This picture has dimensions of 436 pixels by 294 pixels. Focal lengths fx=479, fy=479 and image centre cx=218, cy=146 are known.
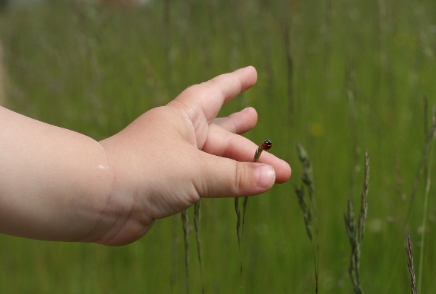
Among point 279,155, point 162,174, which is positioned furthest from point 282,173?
point 279,155

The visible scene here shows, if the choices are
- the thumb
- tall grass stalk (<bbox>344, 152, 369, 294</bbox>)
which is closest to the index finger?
the thumb

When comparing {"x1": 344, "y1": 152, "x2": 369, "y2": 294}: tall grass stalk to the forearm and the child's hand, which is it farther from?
the forearm

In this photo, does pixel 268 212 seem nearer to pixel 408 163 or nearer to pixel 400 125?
pixel 408 163

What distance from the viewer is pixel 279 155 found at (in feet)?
5.12

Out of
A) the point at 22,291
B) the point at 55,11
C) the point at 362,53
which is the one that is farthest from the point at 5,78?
the point at 362,53

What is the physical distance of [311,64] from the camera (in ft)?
7.56

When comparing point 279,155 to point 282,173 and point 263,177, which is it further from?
point 263,177

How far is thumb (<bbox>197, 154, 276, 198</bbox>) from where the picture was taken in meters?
0.81

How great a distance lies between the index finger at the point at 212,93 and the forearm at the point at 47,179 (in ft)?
0.79

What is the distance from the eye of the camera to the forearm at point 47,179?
786 mm

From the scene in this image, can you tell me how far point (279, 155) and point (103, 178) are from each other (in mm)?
838

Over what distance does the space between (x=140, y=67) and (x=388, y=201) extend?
4.83ft

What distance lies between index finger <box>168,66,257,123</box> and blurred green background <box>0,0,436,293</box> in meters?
0.14

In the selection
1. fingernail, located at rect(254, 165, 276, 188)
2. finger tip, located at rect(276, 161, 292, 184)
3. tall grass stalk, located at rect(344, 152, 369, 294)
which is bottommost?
tall grass stalk, located at rect(344, 152, 369, 294)
